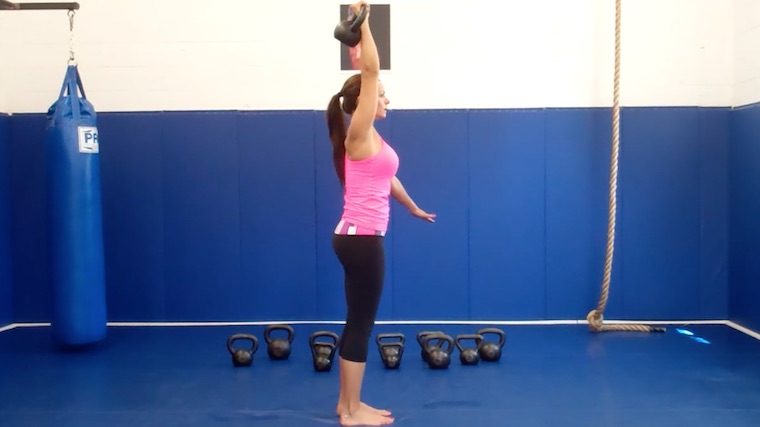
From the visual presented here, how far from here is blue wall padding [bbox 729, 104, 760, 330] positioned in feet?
14.3

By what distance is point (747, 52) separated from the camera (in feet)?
14.8

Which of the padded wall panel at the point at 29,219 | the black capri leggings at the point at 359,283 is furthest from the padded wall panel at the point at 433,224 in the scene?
the padded wall panel at the point at 29,219

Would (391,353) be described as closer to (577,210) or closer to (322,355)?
(322,355)

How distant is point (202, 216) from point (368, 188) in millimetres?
2308

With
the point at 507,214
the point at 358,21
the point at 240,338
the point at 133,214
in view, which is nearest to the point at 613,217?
the point at 507,214

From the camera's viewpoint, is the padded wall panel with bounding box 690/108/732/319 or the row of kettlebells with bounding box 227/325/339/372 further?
the padded wall panel with bounding box 690/108/732/319

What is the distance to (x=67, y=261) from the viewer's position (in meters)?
4.02

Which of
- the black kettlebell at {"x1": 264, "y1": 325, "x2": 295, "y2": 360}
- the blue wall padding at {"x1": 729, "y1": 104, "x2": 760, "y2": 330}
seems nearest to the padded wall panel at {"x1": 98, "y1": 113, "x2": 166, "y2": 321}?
the black kettlebell at {"x1": 264, "y1": 325, "x2": 295, "y2": 360}

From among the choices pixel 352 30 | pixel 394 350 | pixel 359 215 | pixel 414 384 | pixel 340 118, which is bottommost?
pixel 414 384

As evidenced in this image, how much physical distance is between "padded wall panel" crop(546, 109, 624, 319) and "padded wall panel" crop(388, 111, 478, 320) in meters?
0.56

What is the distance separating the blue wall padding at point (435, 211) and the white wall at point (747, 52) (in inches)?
8.7

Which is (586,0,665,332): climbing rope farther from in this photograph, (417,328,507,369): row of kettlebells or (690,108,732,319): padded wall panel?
(417,328,507,369): row of kettlebells

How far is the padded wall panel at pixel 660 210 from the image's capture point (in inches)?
184

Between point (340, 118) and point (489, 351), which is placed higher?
point (340, 118)
